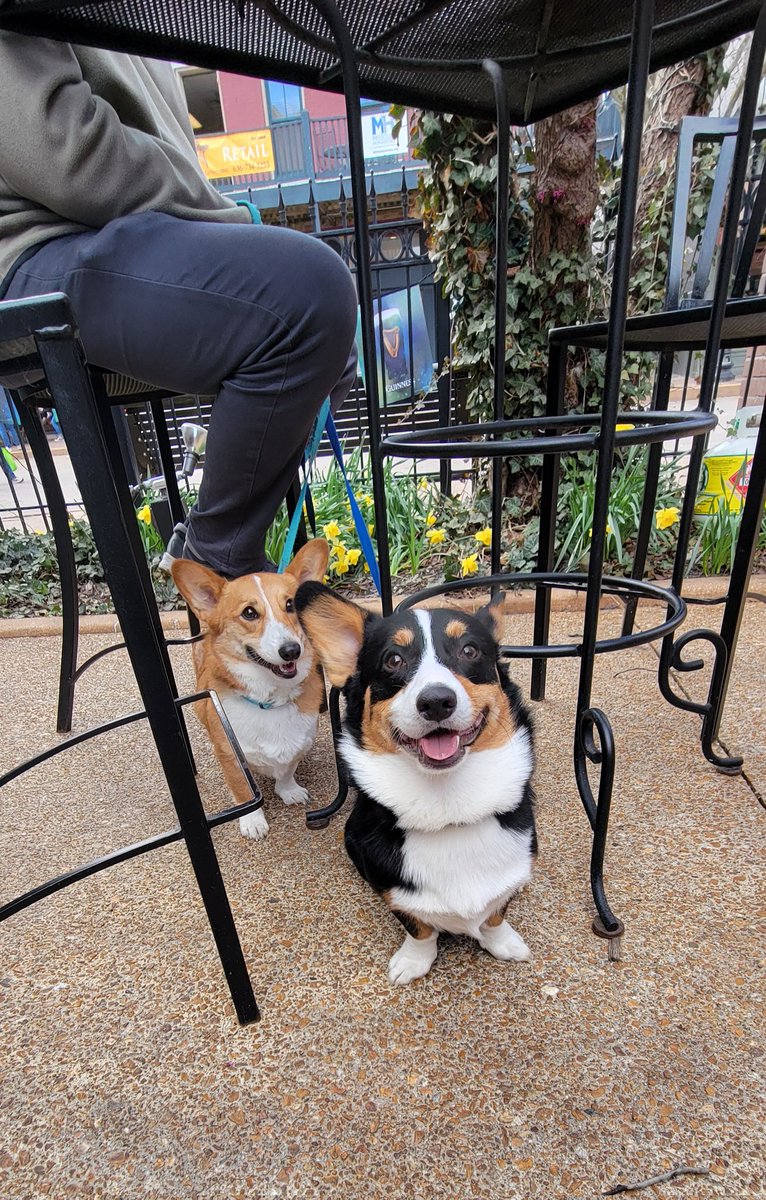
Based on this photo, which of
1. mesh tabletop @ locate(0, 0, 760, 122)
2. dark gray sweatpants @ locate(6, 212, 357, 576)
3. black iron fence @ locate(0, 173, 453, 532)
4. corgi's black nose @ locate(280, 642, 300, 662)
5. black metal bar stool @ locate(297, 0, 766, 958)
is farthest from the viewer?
black iron fence @ locate(0, 173, 453, 532)

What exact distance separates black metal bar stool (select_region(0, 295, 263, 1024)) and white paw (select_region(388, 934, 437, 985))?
277mm

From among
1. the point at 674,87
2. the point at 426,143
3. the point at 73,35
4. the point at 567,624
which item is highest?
the point at 674,87

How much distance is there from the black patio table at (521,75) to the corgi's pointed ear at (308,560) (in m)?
0.36

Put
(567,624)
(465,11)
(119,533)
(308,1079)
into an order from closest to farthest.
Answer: (119,533), (308,1079), (465,11), (567,624)

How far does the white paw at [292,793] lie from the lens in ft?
5.95

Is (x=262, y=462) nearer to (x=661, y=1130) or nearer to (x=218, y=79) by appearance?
(x=661, y=1130)

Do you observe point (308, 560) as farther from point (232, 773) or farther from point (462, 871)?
point (462, 871)

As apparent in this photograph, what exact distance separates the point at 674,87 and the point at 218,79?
1873cm

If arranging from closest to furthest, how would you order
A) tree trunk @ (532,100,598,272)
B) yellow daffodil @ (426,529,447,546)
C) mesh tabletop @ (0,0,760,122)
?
1. mesh tabletop @ (0,0,760,122)
2. tree trunk @ (532,100,598,272)
3. yellow daffodil @ (426,529,447,546)

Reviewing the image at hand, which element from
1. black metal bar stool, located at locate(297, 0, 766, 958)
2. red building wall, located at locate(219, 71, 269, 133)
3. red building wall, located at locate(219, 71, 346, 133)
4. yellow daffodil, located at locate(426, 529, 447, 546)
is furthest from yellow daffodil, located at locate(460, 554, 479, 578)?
red building wall, located at locate(219, 71, 269, 133)

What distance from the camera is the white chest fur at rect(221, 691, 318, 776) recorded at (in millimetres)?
1671

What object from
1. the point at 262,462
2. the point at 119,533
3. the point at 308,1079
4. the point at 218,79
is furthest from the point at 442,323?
the point at 218,79

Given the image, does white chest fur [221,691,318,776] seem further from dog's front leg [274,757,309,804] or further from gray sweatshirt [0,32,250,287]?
gray sweatshirt [0,32,250,287]

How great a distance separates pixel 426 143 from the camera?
3168mm
